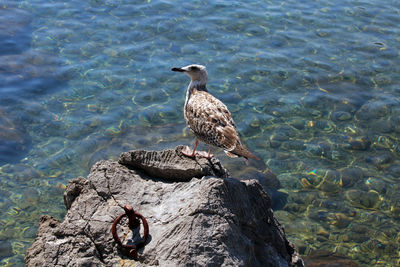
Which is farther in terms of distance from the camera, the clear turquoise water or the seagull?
the clear turquoise water

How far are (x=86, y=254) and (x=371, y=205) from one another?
20.0 feet

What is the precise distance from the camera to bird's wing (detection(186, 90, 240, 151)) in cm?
540

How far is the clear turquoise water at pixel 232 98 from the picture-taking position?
815cm

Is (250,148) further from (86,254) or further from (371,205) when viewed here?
(86,254)

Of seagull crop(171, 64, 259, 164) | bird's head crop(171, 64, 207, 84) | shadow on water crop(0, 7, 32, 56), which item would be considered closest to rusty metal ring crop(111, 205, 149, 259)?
seagull crop(171, 64, 259, 164)

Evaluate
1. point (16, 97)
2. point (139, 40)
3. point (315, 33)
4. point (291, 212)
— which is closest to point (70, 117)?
point (16, 97)

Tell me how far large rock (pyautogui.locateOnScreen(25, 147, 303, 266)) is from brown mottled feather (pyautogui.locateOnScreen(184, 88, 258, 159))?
36 centimetres

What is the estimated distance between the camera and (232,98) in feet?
35.4

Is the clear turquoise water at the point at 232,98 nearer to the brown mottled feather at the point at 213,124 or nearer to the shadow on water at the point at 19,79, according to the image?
the shadow on water at the point at 19,79

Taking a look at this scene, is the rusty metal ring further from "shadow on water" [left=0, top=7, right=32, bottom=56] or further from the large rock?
"shadow on water" [left=0, top=7, right=32, bottom=56]

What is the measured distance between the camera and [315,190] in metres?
8.62

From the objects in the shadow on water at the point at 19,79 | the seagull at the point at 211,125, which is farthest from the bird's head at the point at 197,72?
the shadow on water at the point at 19,79

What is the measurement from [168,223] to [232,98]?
22.4ft

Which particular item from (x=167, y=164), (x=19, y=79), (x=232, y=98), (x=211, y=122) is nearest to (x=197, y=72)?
(x=211, y=122)
